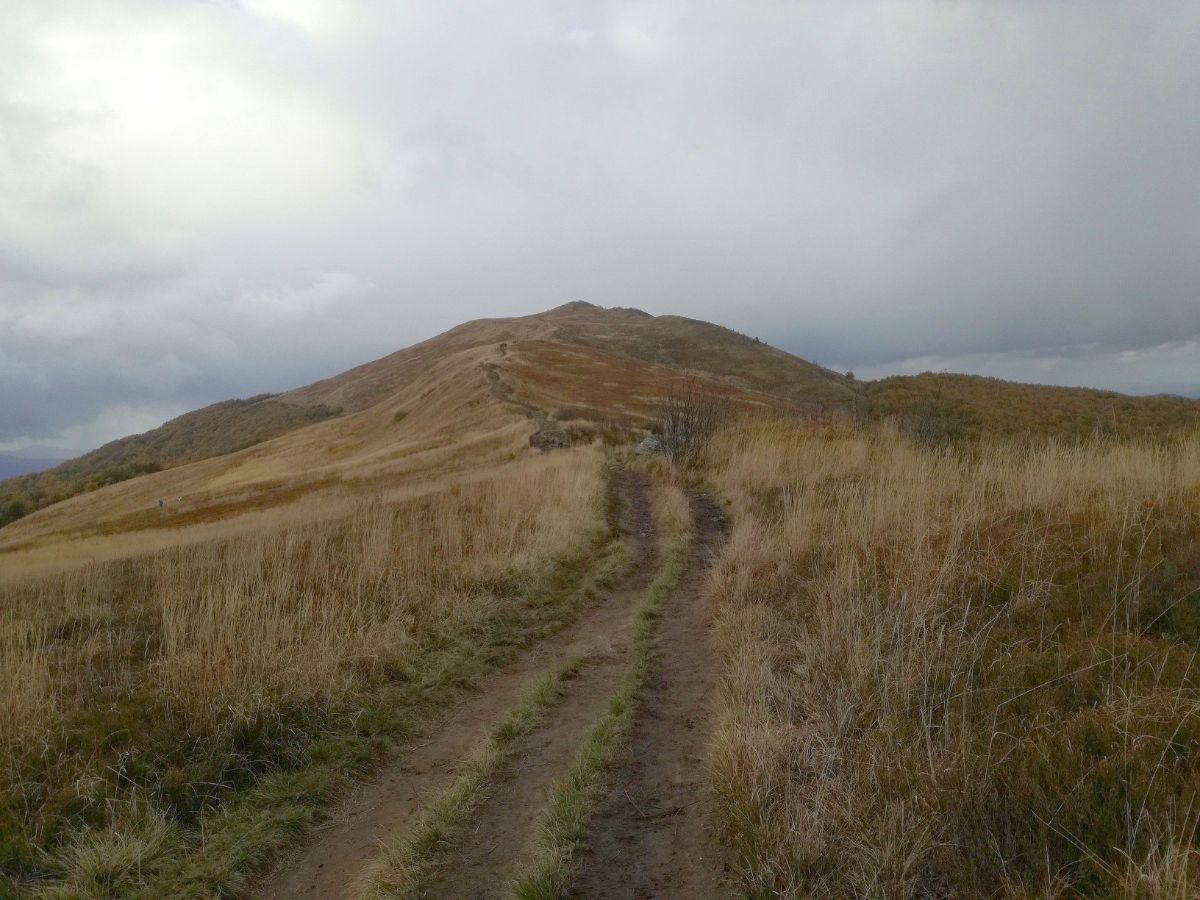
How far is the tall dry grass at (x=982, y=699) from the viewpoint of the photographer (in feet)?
10.1

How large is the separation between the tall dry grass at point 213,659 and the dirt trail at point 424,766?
2.20 ft

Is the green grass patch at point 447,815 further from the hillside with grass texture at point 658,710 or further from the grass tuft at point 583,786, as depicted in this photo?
the grass tuft at point 583,786

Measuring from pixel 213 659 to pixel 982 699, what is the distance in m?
5.98

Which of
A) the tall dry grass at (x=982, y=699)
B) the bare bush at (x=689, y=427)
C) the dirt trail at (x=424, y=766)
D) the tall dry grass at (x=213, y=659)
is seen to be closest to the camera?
the tall dry grass at (x=982, y=699)

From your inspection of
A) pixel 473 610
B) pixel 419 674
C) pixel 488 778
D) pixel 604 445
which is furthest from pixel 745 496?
pixel 604 445

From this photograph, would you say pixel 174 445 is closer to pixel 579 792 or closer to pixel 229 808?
pixel 229 808

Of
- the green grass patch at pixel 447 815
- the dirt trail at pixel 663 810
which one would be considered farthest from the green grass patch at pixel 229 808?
the dirt trail at pixel 663 810

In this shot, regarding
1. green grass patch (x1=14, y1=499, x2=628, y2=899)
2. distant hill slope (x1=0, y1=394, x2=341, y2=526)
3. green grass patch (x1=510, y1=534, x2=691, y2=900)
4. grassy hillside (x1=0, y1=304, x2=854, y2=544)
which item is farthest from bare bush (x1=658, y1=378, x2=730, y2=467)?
distant hill slope (x1=0, y1=394, x2=341, y2=526)

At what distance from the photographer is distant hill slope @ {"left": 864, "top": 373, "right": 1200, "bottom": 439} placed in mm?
25234

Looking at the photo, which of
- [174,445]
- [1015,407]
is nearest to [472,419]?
[1015,407]

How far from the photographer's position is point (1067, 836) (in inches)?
118

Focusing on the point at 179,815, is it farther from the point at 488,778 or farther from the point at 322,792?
the point at 488,778

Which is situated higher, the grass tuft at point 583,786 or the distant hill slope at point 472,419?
the distant hill slope at point 472,419

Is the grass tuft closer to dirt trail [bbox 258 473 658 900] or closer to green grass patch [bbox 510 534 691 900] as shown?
green grass patch [bbox 510 534 691 900]
